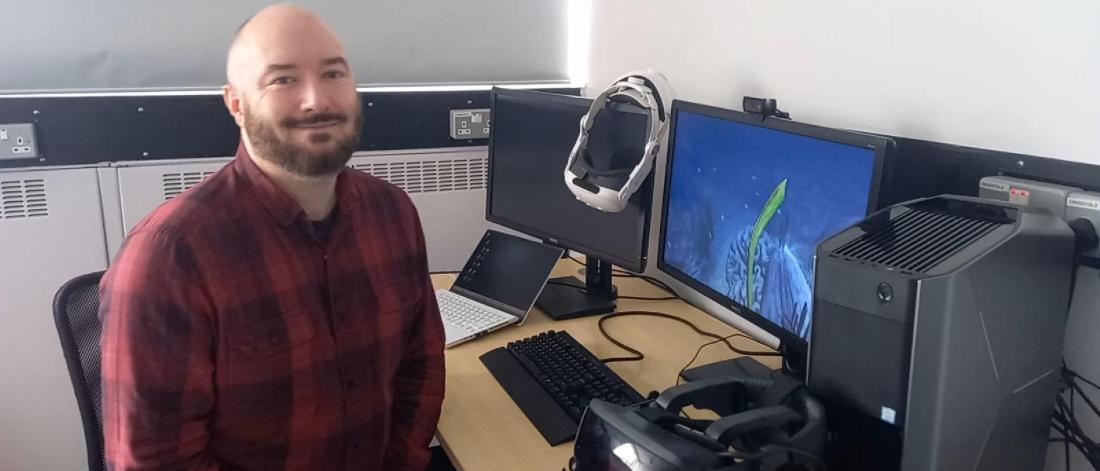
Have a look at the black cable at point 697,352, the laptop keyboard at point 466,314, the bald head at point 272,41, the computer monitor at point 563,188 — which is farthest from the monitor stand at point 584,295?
the bald head at point 272,41

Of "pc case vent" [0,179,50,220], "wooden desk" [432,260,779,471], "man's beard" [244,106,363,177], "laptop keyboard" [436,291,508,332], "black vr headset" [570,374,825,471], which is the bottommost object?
"wooden desk" [432,260,779,471]

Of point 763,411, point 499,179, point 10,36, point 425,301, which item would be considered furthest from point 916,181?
point 10,36

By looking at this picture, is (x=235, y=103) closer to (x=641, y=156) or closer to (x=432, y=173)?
(x=641, y=156)

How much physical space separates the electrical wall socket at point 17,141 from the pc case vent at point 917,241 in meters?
1.88

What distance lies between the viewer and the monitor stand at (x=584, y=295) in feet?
5.81

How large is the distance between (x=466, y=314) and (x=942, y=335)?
1145 mm

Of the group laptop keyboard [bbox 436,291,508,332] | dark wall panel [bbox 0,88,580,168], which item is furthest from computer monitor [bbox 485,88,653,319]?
dark wall panel [bbox 0,88,580,168]

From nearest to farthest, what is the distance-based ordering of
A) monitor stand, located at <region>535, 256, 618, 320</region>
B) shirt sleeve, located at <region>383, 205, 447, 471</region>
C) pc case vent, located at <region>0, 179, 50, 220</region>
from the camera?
1. shirt sleeve, located at <region>383, 205, 447, 471</region>
2. monitor stand, located at <region>535, 256, 618, 320</region>
3. pc case vent, located at <region>0, 179, 50, 220</region>

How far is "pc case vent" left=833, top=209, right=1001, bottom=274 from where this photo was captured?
78 cm

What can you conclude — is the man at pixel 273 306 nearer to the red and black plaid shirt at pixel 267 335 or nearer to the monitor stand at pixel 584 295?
the red and black plaid shirt at pixel 267 335

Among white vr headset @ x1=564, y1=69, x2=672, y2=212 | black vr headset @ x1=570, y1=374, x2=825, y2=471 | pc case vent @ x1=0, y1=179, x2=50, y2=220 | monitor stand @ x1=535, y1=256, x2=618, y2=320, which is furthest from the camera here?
pc case vent @ x1=0, y1=179, x2=50, y2=220

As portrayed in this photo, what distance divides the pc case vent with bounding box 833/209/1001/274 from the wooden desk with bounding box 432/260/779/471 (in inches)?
22.5

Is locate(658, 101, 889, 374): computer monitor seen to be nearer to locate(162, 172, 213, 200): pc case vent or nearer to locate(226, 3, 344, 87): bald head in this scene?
locate(226, 3, 344, 87): bald head

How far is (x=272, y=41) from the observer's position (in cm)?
119
